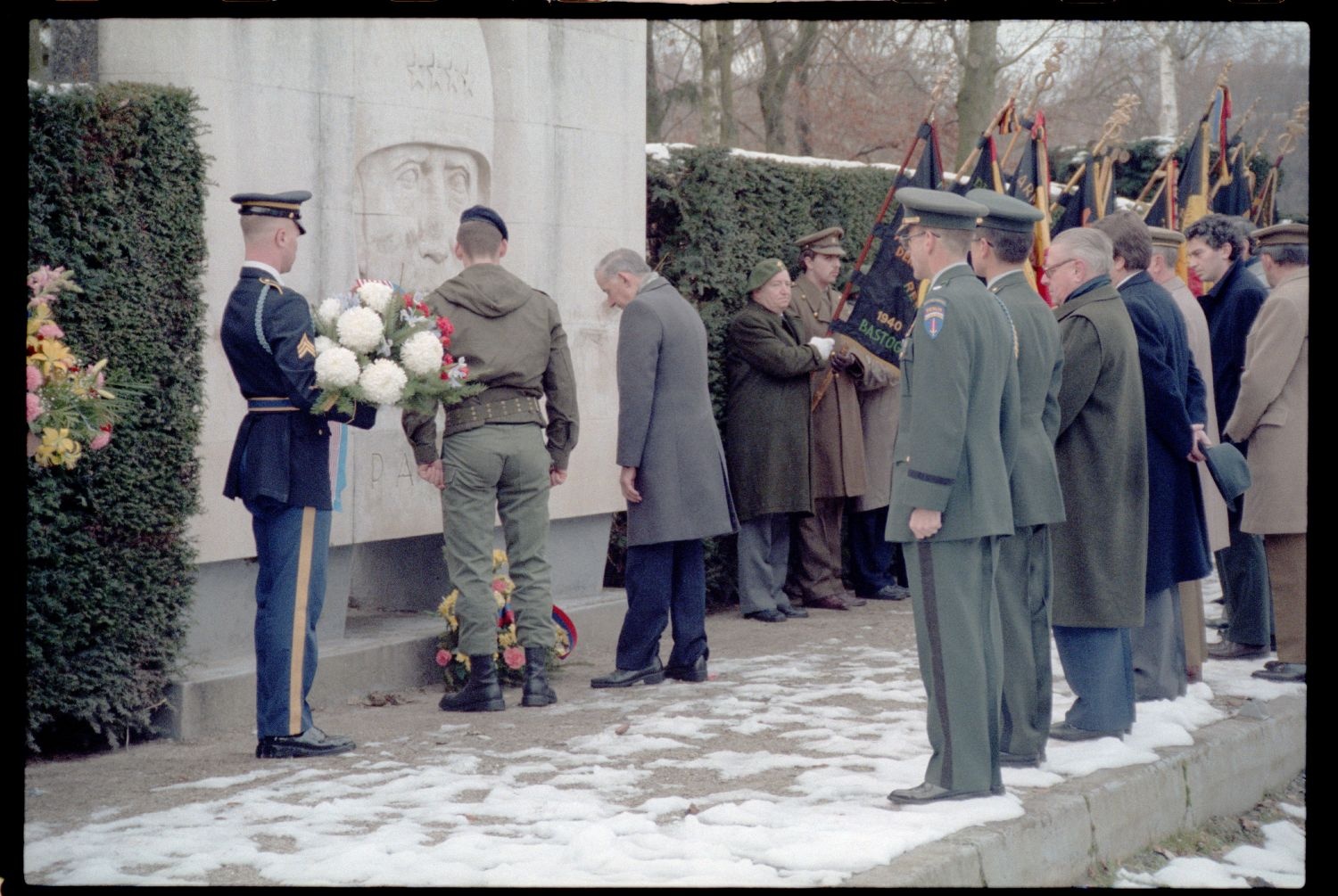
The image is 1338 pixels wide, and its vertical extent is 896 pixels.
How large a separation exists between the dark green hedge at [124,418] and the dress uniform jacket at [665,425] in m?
2.04

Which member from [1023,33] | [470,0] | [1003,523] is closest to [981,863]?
[1003,523]

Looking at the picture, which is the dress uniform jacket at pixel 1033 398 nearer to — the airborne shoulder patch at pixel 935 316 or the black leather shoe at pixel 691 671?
the airborne shoulder patch at pixel 935 316

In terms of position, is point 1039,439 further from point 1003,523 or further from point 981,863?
point 981,863

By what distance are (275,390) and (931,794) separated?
9.54ft

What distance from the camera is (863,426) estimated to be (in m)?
10.5

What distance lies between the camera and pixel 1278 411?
8.03 m

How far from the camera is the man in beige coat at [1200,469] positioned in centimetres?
758

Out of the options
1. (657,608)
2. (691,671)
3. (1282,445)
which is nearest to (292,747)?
(657,608)

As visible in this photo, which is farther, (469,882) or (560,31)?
(560,31)

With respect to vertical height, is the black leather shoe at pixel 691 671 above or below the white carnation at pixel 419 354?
below

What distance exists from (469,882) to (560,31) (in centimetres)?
569

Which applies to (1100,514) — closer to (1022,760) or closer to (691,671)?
(1022,760)

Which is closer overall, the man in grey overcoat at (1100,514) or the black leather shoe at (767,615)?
the man in grey overcoat at (1100,514)

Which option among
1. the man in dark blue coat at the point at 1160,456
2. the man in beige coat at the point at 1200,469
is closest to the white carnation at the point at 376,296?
the man in dark blue coat at the point at 1160,456
